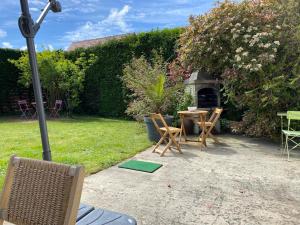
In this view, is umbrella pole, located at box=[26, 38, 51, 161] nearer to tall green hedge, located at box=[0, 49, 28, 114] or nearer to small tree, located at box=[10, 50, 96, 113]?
small tree, located at box=[10, 50, 96, 113]

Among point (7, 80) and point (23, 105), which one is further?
point (23, 105)

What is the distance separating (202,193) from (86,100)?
31.3 ft

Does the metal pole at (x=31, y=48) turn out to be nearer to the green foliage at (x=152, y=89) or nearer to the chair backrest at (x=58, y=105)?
the green foliage at (x=152, y=89)

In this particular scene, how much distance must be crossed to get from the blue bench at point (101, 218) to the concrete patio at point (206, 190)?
3.33 feet

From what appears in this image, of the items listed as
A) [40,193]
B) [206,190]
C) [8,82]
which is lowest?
[206,190]

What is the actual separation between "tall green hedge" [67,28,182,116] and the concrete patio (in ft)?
17.3

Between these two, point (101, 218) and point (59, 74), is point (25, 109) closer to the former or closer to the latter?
point (59, 74)

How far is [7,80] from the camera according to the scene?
12359mm

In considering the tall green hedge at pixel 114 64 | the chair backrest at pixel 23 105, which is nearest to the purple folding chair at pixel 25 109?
the chair backrest at pixel 23 105

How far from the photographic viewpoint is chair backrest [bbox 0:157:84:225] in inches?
53.1

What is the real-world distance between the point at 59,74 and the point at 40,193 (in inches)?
408

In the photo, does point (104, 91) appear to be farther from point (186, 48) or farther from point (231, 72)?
point (231, 72)

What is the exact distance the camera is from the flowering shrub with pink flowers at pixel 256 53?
A: 5777mm

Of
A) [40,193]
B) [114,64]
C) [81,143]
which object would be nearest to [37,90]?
[40,193]
